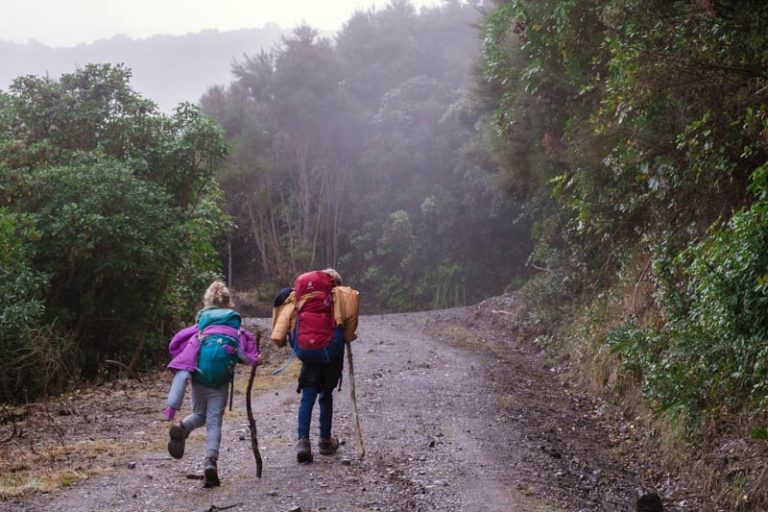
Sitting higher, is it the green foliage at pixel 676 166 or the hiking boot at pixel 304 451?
the green foliage at pixel 676 166

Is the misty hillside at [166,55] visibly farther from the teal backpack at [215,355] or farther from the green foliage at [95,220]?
the teal backpack at [215,355]

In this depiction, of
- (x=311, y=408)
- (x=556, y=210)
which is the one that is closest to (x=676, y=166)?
(x=311, y=408)

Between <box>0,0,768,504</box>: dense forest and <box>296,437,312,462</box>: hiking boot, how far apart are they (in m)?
3.64

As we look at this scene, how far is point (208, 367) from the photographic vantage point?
6.93 meters

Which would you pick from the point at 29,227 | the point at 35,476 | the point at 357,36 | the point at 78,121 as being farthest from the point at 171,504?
the point at 357,36

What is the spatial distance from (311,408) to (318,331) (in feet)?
2.50

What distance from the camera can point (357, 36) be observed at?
145 ft

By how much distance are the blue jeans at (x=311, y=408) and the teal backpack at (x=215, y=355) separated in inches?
37.5

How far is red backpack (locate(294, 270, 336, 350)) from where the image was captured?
304 inches

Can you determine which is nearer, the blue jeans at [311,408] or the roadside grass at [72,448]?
the roadside grass at [72,448]

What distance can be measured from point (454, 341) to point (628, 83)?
36.7 feet

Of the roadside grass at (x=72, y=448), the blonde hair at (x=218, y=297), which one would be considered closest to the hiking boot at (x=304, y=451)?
the blonde hair at (x=218, y=297)

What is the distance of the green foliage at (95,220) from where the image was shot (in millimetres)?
12945

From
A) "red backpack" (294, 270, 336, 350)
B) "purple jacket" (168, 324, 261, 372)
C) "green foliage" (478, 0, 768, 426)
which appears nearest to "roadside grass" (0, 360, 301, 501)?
"purple jacket" (168, 324, 261, 372)
